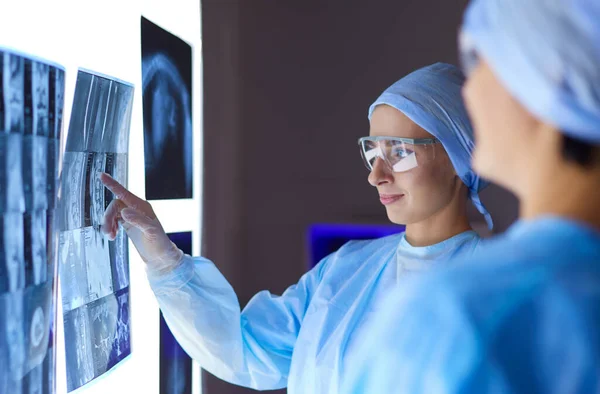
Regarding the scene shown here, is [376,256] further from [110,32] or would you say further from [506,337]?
[506,337]

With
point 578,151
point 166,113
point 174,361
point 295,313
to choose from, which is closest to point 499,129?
point 578,151

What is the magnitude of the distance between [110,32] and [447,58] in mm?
1462

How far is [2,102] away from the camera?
99 cm

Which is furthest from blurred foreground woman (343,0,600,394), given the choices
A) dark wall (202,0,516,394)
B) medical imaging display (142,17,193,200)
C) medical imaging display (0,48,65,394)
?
dark wall (202,0,516,394)

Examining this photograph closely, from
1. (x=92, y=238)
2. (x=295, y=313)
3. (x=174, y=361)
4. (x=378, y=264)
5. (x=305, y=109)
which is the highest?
(x=305, y=109)

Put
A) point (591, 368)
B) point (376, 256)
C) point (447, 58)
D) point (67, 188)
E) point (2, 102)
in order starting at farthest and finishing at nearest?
point (447, 58) → point (376, 256) → point (67, 188) → point (2, 102) → point (591, 368)

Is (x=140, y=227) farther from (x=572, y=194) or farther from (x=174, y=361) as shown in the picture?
(x=572, y=194)

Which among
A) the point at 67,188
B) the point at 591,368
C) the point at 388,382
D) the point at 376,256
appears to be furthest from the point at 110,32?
the point at 591,368

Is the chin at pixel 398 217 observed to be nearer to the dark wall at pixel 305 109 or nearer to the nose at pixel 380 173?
the nose at pixel 380 173

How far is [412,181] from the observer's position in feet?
5.12

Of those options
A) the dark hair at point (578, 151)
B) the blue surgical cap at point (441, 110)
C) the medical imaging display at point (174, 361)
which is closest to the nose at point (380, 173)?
the blue surgical cap at point (441, 110)

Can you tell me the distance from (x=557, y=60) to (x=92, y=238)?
1022 millimetres

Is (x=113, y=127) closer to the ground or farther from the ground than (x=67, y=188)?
farther from the ground

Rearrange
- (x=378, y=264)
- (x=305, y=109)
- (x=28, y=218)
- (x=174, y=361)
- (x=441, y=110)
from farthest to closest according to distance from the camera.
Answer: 1. (x=305, y=109)
2. (x=174, y=361)
3. (x=378, y=264)
4. (x=441, y=110)
5. (x=28, y=218)
